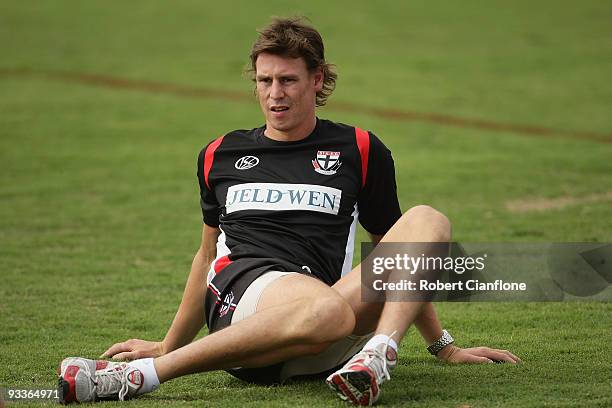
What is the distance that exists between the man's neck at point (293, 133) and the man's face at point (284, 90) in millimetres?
13

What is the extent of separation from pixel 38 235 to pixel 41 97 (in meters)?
12.1

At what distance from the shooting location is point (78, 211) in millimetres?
12445

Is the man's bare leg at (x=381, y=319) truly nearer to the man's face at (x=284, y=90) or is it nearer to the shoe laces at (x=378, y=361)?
the shoe laces at (x=378, y=361)

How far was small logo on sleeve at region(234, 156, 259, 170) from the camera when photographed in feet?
18.5

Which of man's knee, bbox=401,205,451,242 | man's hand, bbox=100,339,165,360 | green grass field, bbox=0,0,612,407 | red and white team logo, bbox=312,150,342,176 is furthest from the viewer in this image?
green grass field, bbox=0,0,612,407

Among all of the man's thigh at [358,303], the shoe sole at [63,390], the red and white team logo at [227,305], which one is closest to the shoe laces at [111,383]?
the shoe sole at [63,390]

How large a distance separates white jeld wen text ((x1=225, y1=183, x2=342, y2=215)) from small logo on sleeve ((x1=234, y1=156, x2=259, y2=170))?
0.14m

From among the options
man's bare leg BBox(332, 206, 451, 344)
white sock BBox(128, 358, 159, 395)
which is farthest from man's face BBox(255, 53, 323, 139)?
white sock BBox(128, 358, 159, 395)

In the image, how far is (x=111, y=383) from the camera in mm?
4867

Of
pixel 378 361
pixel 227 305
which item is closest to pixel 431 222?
pixel 378 361

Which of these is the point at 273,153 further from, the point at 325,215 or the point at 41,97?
the point at 41,97

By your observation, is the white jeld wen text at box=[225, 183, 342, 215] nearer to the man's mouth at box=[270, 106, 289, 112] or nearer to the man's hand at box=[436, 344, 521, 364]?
the man's mouth at box=[270, 106, 289, 112]

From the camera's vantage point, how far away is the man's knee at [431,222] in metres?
4.95

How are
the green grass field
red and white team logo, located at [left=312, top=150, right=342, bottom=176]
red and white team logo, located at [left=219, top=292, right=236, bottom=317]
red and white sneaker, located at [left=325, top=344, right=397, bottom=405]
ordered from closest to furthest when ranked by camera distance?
red and white sneaker, located at [left=325, top=344, right=397, bottom=405], red and white team logo, located at [left=219, top=292, right=236, bottom=317], red and white team logo, located at [left=312, top=150, right=342, bottom=176], the green grass field
